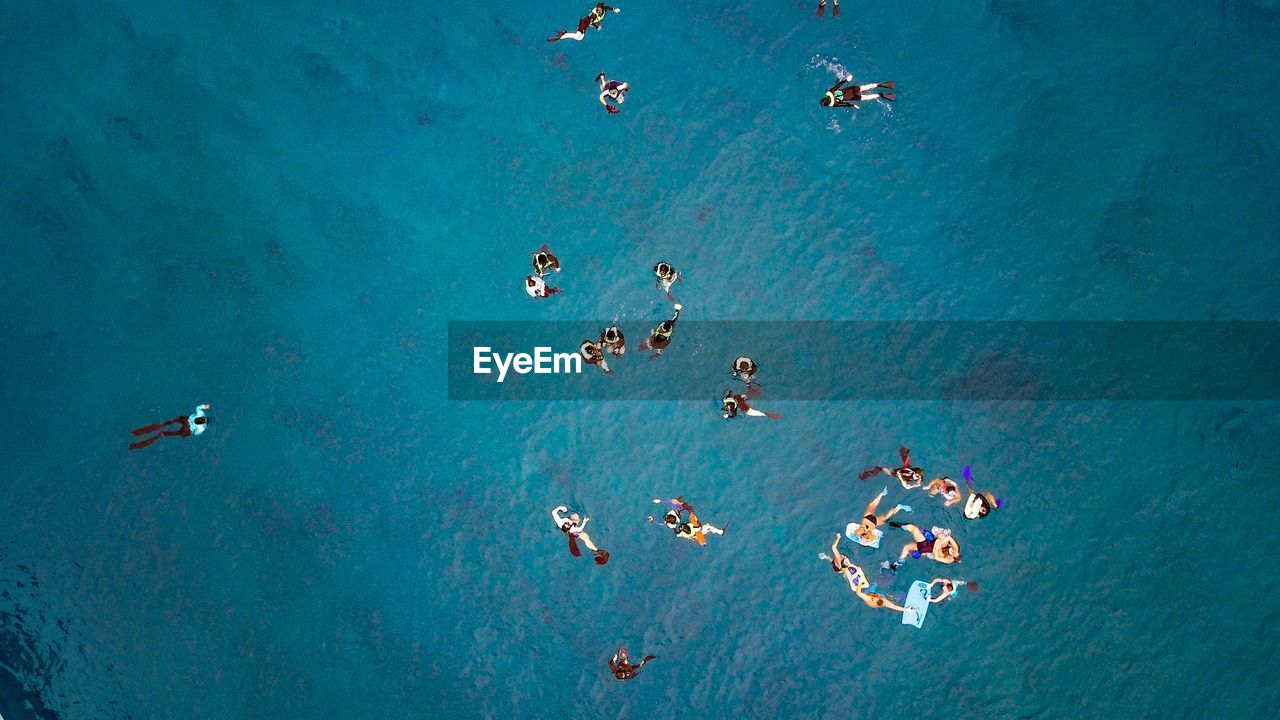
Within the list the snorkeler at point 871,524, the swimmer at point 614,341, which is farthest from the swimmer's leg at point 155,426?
the snorkeler at point 871,524

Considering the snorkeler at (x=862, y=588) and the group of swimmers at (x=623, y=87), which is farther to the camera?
the group of swimmers at (x=623, y=87)

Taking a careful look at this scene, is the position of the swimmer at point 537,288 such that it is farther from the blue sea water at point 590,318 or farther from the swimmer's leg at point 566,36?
the swimmer's leg at point 566,36

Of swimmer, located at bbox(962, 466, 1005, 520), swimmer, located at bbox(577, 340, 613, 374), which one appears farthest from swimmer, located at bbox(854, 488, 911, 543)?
swimmer, located at bbox(577, 340, 613, 374)

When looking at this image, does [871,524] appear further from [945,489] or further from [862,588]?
[945,489]

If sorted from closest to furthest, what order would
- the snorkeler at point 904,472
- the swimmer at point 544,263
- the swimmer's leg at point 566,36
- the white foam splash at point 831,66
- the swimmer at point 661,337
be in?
the snorkeler at point 904,472, the swimmer at point 661,337, the swimmer at point 544,263, the white foam splash at point 831,66, the swimmer's leg at point 566,36

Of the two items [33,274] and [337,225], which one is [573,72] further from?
[33,274]

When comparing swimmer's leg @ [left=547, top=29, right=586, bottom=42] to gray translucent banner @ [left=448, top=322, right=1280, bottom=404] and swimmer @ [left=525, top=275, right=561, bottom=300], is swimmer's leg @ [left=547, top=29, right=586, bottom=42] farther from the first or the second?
gray translucent banner @ [left=448, top=322, right=1280, bottom=404]

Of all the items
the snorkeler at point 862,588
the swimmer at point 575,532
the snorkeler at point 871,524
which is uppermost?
the snorkeler at point 871,524
